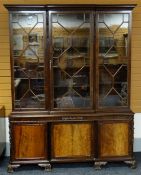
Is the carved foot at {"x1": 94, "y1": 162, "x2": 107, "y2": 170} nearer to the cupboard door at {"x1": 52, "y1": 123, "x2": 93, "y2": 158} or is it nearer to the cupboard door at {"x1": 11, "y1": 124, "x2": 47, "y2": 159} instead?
the cupboard door at {"x1": 52, "y1": 123, "x2": 93, "y2": 158}

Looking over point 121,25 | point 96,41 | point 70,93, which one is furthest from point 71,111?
point 121,25

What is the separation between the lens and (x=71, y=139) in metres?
Answer: 4.19

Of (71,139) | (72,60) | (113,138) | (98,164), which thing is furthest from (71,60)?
(98,164)

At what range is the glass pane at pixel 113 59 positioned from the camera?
4145 mm

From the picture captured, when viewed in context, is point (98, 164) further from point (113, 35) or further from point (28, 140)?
point (113, 35)

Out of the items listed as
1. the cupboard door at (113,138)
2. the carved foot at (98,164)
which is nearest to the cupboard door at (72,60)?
the cupboard door at (113,138)

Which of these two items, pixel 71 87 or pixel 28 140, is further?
pixel 71 87

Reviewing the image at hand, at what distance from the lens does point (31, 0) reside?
4492mm

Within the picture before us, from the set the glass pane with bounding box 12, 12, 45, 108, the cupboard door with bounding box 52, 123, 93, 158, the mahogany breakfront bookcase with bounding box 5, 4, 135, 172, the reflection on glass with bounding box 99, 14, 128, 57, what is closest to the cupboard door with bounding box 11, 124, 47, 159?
the mahogany breakfront bookcase with bounding box 5, 4, 135, 172

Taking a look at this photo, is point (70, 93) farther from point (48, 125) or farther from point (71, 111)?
point (48, 125)

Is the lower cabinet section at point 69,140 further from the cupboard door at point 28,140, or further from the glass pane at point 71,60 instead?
the glass pane at point 71,60

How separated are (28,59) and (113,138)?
156 centimetres

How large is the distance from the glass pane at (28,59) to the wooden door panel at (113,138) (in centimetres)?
90

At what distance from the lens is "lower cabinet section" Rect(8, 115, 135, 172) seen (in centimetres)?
415
